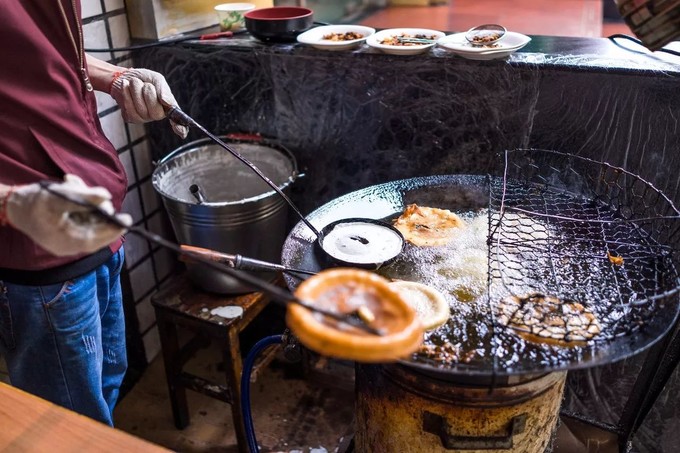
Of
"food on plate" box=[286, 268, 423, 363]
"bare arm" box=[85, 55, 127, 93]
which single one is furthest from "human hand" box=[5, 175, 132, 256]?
"bare arm" box=[85, 55, 127, 93]

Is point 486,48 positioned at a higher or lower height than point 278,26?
lower

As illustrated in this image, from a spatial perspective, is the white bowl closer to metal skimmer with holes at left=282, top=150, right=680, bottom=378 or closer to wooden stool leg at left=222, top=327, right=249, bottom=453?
metal skimmer with holes at left=282, top=150, right=680, bottom=378

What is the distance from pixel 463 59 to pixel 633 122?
896 millimetres

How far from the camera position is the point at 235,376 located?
3061mm

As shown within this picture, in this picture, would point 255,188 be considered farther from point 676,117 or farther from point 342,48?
point 676,117

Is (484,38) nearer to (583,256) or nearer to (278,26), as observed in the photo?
(278,26)

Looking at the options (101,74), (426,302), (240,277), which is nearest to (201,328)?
(101,74)

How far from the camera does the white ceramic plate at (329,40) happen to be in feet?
9.82

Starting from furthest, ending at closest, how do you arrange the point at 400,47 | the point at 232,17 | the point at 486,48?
the point at 232,17 < the point at 400,47 < the point at 486,48

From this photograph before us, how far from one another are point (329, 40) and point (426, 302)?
1.87 meters

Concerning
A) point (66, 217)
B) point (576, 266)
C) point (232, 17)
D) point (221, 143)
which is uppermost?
point (232, 17)

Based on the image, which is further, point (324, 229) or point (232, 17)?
point (232, 17)

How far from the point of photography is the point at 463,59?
2.83 metres

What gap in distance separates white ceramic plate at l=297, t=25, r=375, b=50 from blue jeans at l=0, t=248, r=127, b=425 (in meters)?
1.57
